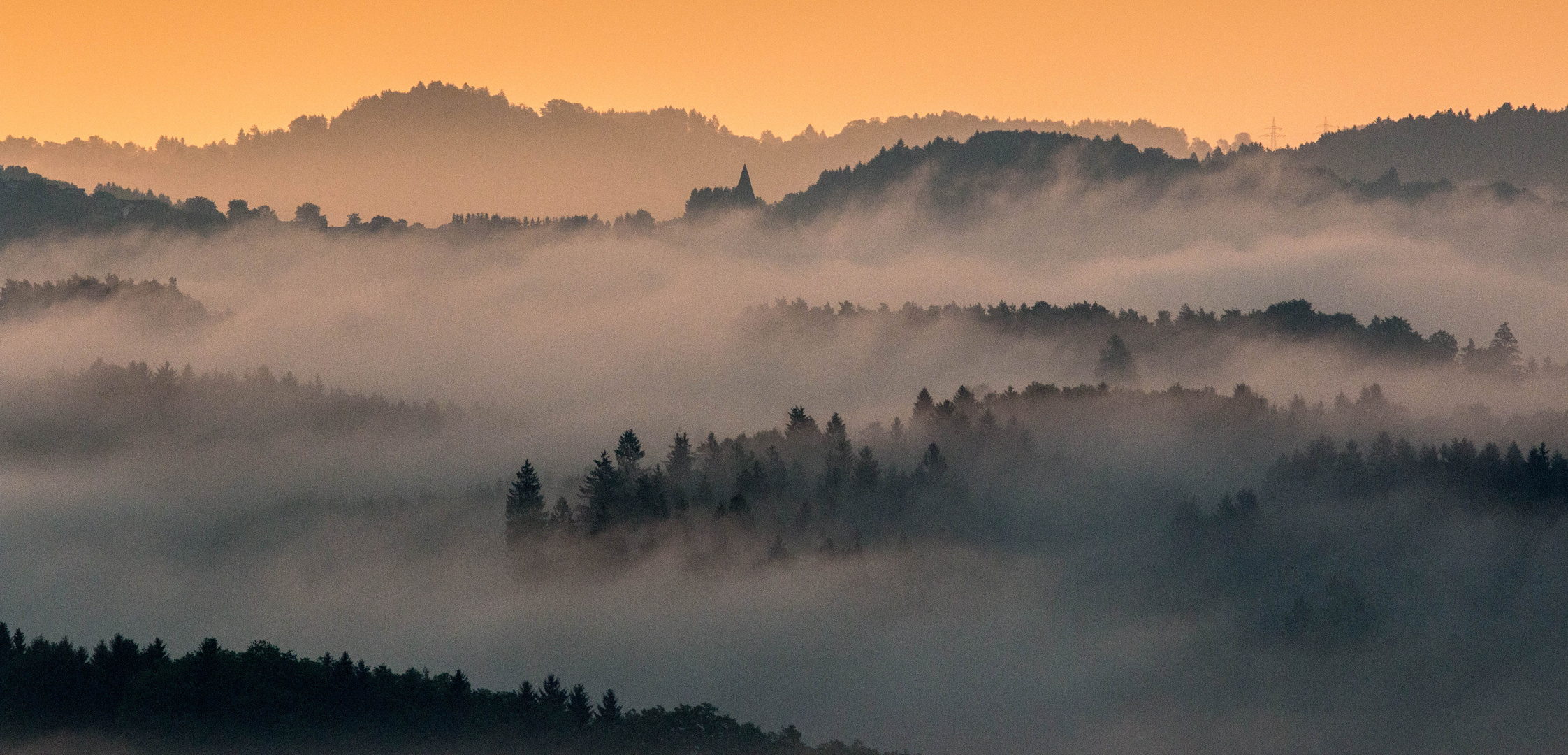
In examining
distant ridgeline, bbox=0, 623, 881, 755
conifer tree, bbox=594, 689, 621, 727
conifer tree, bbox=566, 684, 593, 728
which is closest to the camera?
distant ridgeline, bbox=0, 623, 881, 755

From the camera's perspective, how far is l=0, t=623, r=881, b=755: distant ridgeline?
457 feet

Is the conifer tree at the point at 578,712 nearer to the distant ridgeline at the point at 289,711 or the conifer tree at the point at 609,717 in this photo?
the distant ridgeline at the point at 289,711

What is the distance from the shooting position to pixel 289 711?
14200 cm

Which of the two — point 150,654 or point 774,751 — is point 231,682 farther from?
point 774,751

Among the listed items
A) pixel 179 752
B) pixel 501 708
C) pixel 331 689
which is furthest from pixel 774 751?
pixel 179 752

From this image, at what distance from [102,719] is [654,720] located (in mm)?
44547

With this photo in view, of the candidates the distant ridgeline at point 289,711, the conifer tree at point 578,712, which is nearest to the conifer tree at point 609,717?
the distant ridgeline at point 289,711

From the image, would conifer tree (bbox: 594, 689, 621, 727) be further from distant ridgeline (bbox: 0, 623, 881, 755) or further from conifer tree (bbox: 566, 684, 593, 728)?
conifer tree (bbox: 566, 684, 593, 728)

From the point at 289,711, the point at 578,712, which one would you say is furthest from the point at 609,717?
the point at 289,711

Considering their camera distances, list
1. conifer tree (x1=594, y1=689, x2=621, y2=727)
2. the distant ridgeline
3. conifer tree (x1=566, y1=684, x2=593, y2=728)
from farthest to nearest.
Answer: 1. conifer tree (x1=594, y1=689, x2=621, y2=727)
2. conifer tree (x1=566, y1=684, x2=593, y2=728)
3. the distant ridgeline

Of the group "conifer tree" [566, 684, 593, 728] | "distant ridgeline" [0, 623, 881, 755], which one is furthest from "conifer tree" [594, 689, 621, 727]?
"conifer tree" [566, 684, 593, 728]

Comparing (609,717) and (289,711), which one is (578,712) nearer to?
(609,717)

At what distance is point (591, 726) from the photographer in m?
143

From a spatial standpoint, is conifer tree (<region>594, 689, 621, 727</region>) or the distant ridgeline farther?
conifer tree (<region>594, 689, 621, 727</region>)
